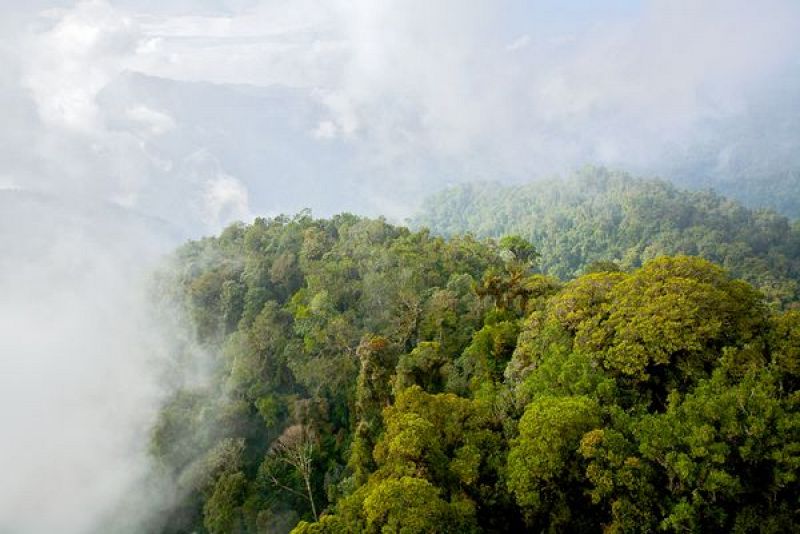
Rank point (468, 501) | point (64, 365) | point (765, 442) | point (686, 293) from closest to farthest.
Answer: point (765, 442) → point (468, 501) → point (686, 293) → point (64, 365)

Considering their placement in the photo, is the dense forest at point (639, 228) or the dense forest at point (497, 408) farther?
the dense forest at point (639, 228)

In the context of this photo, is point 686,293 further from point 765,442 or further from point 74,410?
point 74,410

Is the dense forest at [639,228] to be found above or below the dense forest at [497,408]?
above

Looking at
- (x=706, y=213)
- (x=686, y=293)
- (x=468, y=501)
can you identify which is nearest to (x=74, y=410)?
(x=468, y=501)

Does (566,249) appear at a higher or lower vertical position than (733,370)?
higher
